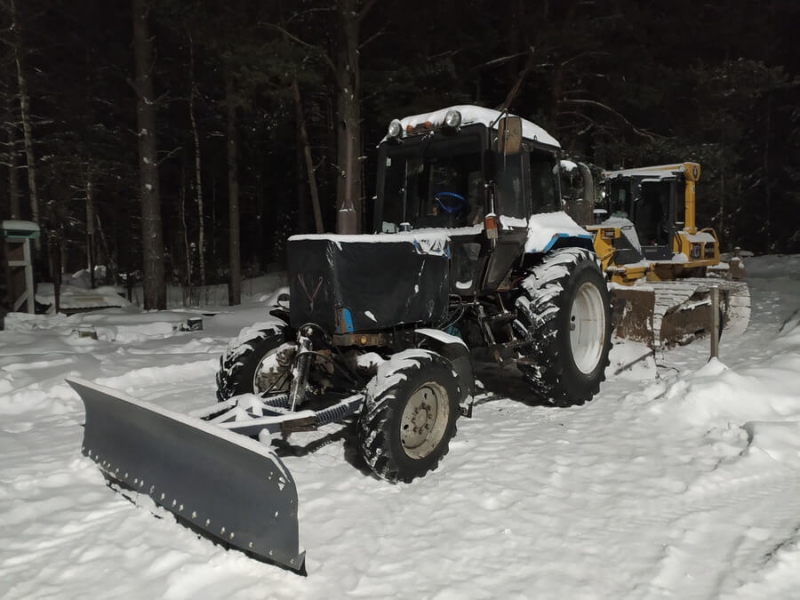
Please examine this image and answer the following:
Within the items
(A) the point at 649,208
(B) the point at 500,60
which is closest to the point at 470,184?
(A) the point at 649,208

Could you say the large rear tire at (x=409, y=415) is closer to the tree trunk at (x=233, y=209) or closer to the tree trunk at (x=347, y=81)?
the tree trunk at (x=347, y=81)

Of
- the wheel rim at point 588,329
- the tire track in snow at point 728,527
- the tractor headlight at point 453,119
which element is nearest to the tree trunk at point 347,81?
the wheel rim at point 588,329

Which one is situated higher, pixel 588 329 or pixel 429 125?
pixel 429 125

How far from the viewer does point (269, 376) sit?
4.56m

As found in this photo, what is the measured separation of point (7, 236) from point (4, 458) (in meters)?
9.14

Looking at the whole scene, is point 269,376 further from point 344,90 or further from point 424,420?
point 344,90

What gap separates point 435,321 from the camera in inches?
176

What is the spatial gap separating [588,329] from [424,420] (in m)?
2.71

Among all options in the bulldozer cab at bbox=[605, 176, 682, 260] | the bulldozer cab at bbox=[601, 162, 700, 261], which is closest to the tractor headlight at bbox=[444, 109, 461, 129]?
the bulldozer cab at bbox=[601, 162, 700, 261]

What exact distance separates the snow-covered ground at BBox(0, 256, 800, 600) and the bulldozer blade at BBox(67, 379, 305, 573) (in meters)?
0.12

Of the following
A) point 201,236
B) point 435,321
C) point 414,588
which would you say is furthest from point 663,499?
point 201,236

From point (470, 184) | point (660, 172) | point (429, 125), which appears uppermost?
point (660, 172)

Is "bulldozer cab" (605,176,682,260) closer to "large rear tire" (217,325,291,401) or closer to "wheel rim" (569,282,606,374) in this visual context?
"wheel rim" (569,282,606,374)

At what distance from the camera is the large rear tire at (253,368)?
14.6 ft
